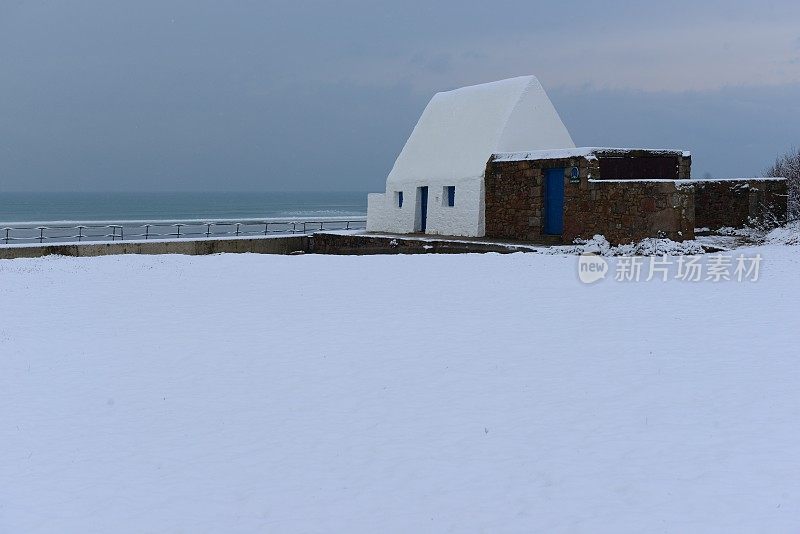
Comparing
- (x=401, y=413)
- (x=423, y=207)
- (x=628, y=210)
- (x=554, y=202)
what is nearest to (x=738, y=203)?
(x=554, y=202)

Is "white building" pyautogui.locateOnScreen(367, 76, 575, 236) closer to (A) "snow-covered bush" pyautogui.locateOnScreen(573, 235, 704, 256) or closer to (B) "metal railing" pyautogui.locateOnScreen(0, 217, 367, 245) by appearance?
(B) "metal railing" pyautogui.locateOnScreen(0, 217, 367, 245)

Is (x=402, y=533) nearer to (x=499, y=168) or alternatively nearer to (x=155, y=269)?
(x=155, y=269)

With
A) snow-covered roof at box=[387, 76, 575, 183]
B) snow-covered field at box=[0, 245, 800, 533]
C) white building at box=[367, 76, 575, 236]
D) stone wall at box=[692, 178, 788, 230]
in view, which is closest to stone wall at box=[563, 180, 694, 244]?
white building at box=[367, 76, 575, 236]

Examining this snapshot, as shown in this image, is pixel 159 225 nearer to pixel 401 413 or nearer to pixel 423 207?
pixel 423 207

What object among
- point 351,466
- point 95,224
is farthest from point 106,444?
point 95,224

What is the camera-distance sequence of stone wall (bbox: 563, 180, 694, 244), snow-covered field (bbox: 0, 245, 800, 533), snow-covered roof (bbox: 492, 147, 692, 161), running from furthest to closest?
snow-covered roof (bbox: 492, 147, 692, 161), stone wall (bbox: 563, 180, 694, 244), snow-covered field (bbox: 0, 245, 800, 533)

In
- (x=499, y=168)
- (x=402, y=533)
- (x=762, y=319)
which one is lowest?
(x=402, y=533)

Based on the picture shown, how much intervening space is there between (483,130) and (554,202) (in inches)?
176

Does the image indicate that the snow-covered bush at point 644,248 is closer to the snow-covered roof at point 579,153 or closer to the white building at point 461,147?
the snow-covered roof at point 579,153

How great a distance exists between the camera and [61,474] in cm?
698

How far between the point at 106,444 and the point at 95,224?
82.1 ft

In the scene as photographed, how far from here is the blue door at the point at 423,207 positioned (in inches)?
1197

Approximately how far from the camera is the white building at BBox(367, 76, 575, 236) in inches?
1086

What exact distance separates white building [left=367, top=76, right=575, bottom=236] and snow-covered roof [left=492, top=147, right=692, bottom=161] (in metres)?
1.03
